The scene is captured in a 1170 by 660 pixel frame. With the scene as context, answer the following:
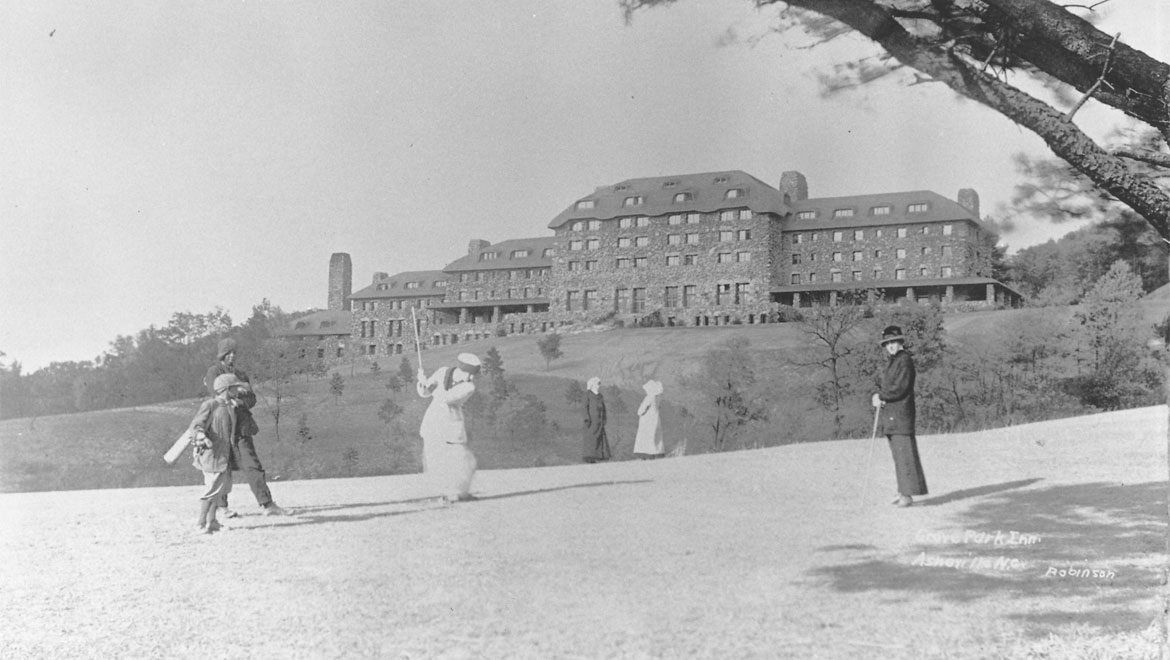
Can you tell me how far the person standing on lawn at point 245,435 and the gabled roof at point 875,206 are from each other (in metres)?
4.35

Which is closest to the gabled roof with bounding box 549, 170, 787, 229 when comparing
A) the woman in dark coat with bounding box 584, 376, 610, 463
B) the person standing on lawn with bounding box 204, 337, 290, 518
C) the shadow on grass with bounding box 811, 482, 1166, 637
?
the woman in dark coat with bounding box 584, 376, 610, 463

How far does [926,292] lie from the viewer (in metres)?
6.86

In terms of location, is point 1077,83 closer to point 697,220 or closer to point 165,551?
point 697,220

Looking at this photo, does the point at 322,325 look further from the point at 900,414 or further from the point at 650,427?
the point at 900,414

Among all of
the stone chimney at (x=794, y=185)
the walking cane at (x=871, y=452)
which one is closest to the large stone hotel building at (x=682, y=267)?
the stone chimney at (x=794, y=185)

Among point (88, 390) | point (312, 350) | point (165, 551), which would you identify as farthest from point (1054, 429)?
point (88, 390)

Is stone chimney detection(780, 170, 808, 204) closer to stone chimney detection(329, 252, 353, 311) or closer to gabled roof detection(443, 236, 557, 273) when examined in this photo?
gabled roof detection(443, 236, 557, 273)

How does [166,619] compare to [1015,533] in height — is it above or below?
below

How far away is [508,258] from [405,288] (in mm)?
1020

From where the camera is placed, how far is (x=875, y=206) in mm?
7109

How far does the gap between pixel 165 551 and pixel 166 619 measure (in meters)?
0.83

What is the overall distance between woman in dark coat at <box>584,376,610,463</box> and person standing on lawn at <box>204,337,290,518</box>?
2467 millimetres

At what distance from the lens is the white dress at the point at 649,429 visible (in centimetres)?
750

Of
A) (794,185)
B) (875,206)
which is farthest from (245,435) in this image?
(875,206)
